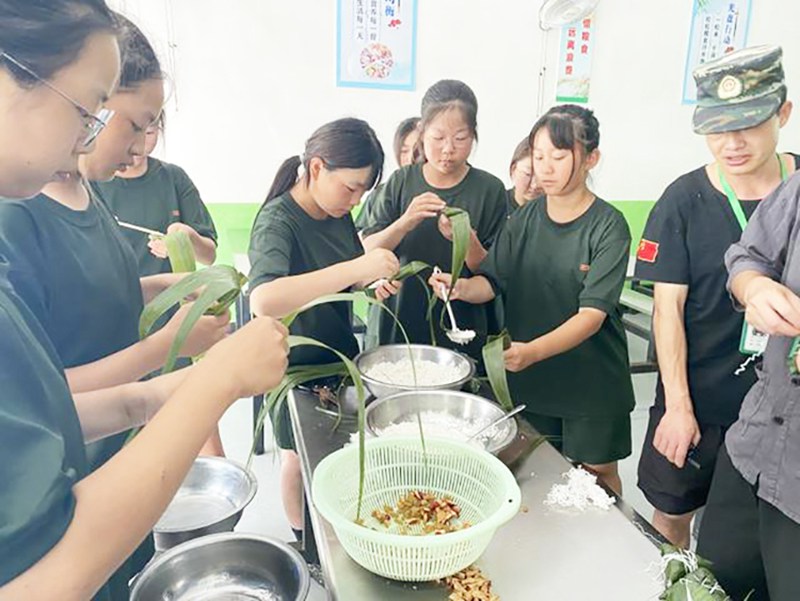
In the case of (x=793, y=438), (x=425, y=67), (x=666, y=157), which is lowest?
(x=793, y=438)

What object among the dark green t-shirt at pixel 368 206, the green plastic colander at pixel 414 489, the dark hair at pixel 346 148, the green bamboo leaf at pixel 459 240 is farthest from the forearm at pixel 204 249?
the green plastic colander at pixel 414 489

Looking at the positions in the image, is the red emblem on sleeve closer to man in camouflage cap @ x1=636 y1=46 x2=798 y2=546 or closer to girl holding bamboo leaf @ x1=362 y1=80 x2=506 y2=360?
man in camouflage cap @ x1=636 y1=46 x2=798 y2=546

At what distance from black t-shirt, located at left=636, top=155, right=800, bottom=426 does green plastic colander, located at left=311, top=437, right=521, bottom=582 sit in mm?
918

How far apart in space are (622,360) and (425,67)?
2626mm

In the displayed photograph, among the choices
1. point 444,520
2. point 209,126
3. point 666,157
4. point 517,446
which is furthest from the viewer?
point 666,157

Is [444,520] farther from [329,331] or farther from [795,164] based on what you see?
[795,164]

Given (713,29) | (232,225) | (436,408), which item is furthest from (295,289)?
(713,29)

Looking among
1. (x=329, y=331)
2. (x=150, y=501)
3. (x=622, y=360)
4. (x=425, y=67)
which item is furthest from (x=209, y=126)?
(x=150, y=501)

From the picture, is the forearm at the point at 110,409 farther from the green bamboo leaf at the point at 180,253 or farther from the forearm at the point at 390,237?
the forearm at the point at 390,237

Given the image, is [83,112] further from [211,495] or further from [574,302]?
[574,302]

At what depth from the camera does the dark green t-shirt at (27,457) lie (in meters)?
0.56

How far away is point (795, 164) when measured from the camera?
5.34 ft

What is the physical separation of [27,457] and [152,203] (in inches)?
75.2

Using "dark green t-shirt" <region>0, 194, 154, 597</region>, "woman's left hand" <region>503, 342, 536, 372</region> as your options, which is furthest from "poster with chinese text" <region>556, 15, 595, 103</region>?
"dark green t-shirt" <region>0, 194, 154, 597</region>
